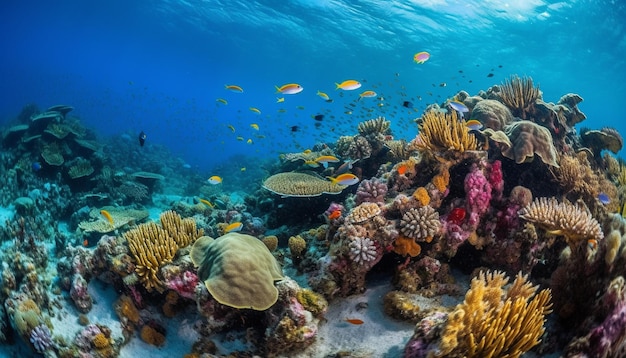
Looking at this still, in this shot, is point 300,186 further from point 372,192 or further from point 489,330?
point 489,330

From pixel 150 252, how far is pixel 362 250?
369 cm

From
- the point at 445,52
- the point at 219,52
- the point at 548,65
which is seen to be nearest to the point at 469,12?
the point at 445,52

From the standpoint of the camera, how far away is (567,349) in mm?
3539

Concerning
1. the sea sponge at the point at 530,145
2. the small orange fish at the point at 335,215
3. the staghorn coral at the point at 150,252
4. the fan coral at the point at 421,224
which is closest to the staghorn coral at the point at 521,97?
the sea sponge at the point at 530,145

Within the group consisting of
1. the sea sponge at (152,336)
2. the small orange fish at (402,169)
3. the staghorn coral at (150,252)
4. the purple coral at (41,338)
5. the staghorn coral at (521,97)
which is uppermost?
the staghorn coral at (521,97)

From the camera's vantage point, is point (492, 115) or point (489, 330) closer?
point (489, 330)

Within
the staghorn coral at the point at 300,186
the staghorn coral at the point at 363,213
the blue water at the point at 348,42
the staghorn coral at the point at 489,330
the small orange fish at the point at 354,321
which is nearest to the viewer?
the staghorn coral at the point at 489,330

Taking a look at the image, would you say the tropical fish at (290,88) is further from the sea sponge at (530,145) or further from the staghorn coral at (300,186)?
the sea sponge at (530,145)

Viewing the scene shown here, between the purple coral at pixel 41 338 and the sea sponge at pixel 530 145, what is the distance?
8758 millimetres

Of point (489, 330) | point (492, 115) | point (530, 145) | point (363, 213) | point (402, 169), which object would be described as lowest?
point (363, 213)

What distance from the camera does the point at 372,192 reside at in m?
6.72

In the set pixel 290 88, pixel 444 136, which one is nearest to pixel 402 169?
pixel 444 136

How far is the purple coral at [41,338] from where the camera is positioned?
17.4 feet

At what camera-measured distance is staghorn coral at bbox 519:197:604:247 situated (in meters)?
4.57
